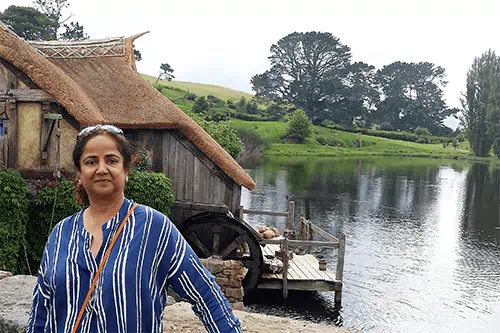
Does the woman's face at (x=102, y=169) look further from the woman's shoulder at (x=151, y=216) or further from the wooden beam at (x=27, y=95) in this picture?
the wooden beam at (x=27, y=95)

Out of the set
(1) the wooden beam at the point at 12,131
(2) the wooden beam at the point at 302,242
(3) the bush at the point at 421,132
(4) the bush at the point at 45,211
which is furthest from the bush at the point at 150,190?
(3) the bush at the point at 421,132

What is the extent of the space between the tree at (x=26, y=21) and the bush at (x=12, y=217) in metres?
41.1

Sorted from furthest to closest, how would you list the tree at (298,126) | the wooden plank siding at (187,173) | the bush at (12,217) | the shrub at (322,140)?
the shrub at (322,140) → the tree at (298,126) → the wooden plank siding at (187,173) → the bush at (12,217)

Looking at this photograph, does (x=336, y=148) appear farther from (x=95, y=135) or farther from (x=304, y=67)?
(x=95, y=135)

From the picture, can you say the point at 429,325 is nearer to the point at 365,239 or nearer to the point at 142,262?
the point at 365,239

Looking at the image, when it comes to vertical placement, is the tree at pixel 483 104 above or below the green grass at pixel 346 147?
above

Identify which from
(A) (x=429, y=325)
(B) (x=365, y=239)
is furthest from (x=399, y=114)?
(A) (x=429, y=325)

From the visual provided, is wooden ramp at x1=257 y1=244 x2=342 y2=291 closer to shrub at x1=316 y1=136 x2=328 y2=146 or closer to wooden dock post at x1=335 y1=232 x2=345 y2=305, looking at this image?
wooden dock post at x1=335 y1=232 x2=345 y2=305

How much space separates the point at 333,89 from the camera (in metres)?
82.9

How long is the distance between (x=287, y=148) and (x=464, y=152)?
97.2ft

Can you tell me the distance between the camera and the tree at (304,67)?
84.2 m

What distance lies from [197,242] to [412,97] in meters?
92.4

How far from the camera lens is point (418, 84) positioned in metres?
99.9

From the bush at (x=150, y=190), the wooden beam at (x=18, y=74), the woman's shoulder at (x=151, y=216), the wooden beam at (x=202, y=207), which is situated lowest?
the wooden beam at (x=202, y=207)
